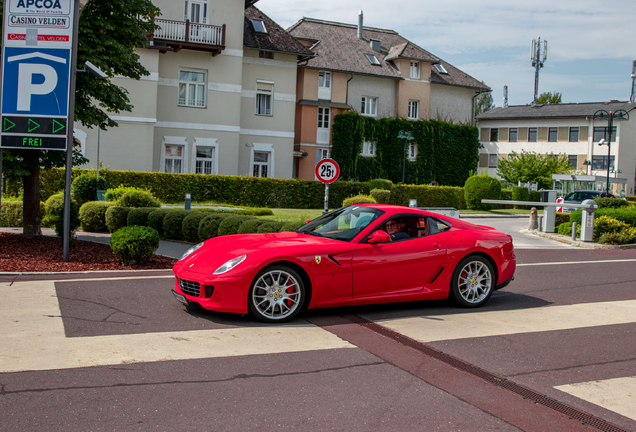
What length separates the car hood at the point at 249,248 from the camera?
22.0ft

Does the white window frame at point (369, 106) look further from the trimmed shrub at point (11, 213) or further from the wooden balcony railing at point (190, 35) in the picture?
the trimmed shrub at point (11, 213)

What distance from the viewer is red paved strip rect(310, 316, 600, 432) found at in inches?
168

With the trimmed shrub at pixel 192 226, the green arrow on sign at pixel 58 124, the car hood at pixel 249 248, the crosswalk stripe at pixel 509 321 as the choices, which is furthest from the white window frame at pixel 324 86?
the car hood at pixel 249 248

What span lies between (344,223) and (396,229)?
70cm

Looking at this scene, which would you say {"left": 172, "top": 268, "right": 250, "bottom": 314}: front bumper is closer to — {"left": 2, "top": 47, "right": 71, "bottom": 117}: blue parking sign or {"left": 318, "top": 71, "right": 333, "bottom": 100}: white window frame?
{"left": 2, "top": 47, "right": 71, "bottom": 117}: blue parking sign

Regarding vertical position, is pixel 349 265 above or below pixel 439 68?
below

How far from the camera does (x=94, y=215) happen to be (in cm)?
1755

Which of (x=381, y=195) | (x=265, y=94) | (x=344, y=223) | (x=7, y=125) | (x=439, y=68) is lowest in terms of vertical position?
(x=344, y=223)

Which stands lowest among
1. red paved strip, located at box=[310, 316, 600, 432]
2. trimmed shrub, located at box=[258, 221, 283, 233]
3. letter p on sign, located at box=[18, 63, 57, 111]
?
red paved strip, located at box=[310, 316, 600, 432]

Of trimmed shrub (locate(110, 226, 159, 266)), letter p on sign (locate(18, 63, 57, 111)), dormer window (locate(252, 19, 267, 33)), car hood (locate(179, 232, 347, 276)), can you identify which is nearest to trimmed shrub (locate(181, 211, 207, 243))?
trimmed shrub (locate(110, 226, 159, 266))

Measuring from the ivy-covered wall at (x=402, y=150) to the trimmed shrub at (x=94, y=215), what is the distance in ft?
85.3

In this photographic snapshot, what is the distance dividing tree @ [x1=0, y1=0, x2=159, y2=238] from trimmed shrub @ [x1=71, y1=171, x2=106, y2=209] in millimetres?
7996

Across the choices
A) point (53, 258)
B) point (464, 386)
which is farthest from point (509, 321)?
point (53, 258)

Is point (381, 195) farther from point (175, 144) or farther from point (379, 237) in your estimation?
point (379, 237)
